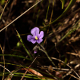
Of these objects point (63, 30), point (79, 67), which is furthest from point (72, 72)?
point (63, 30)

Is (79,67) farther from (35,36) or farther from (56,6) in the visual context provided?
(56,6)

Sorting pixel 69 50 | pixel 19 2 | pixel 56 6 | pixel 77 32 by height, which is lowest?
pixel 69 50


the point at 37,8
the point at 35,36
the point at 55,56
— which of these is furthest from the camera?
the point at 37,8

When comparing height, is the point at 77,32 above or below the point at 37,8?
below

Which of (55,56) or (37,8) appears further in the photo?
(37,8)

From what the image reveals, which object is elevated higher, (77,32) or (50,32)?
(50,32)

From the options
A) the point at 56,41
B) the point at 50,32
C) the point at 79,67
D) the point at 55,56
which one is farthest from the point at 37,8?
the point at 79,67

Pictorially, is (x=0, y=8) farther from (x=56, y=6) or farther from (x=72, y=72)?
(x=72, y=72)

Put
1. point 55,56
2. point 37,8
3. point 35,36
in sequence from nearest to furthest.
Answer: point 35,36 < point 55,56 < point 37,8

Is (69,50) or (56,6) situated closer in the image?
(69,50)
